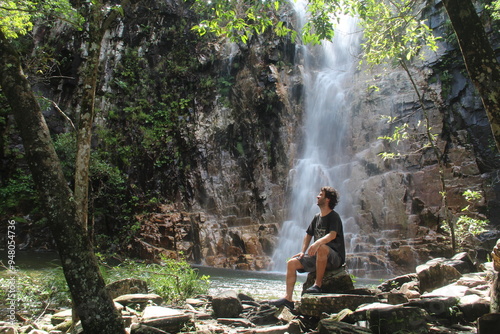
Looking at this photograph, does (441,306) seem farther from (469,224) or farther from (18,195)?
(18,195)

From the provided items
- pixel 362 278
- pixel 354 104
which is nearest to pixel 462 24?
pixel 362 278

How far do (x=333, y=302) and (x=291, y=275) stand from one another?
2.90 ft

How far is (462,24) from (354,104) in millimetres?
13163

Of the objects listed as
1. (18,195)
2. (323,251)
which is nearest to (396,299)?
(323,251)

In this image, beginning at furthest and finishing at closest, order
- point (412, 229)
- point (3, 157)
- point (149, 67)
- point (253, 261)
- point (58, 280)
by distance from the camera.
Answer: point (149, 67)
point (3, 157)
point (253, 261)
point (412, 229)
point (58, 280)

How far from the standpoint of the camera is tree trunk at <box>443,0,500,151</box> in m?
2.92

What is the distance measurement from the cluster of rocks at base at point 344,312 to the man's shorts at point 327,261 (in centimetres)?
12

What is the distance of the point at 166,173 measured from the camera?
664 inches

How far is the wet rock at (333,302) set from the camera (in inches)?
149

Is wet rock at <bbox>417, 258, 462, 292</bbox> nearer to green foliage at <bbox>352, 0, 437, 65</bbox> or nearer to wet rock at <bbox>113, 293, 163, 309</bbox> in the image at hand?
green foliage at <bbox>352, 0, 437, 65</bbox>

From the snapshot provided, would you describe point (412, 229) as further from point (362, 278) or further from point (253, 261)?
point (253, 261)

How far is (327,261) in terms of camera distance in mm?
4461

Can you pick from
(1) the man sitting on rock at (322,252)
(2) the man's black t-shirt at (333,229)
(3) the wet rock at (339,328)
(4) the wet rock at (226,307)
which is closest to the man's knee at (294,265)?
(1) the man sitting on rock at (322,252)

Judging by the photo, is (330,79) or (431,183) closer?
(431,183)
